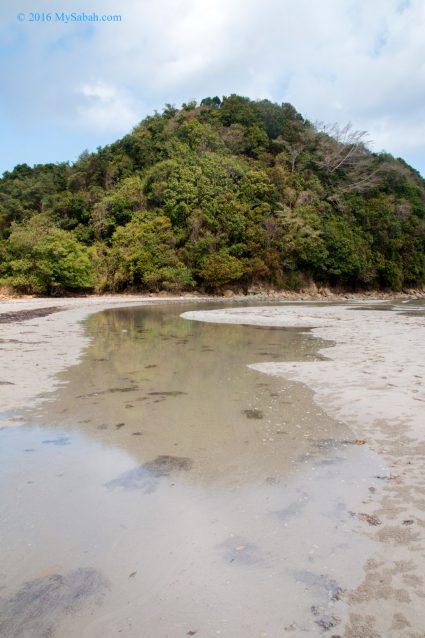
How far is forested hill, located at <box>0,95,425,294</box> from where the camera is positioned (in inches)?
1551

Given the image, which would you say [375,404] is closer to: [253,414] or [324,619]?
[253,414]

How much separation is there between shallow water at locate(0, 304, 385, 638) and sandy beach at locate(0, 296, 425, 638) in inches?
Result: 6.8

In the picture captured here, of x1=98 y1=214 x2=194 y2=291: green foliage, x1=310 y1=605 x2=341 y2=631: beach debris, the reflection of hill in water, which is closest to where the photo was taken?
x1=310 y1=605 x2=341 y2=631: beach debris

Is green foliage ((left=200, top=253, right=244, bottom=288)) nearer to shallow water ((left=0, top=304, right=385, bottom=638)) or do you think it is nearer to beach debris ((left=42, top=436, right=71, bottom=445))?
shallow water ((left=0, top=304, right=385, bottom=638))

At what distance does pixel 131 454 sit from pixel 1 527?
5.81 ft

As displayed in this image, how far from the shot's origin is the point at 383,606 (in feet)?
8.63

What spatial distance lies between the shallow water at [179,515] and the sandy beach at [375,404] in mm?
174

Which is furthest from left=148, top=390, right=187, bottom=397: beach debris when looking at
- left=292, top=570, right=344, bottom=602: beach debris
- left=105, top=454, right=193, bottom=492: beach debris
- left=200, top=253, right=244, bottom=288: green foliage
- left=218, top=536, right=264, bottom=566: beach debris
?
left=200, top=253, right=244, bottom=288: green foliage

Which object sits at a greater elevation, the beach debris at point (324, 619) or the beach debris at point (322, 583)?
the beach debris at point (324, 619)

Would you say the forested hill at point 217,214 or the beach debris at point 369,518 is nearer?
the beach debris at point 369,518

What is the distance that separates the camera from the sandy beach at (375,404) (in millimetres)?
2691

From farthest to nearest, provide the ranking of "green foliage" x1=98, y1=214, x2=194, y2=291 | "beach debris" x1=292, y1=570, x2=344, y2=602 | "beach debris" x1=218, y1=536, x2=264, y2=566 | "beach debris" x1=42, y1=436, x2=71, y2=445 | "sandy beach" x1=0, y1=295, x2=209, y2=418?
"green foliage" x1=98, y1=214, x2=194, y2=291 → "sandy beach" x1=0, y1=295, x2=209, y2=418 → "beach debris" x1=42, y1=436, x2=71, y2=445 → "beach debris" x1=218, y1=536, x2=264, y2=566 → "beach debris" x1=292, y1=570, x2=344, y2=602

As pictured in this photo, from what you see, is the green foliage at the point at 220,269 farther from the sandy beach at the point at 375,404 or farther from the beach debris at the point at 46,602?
the beach debris at the point at 46,602

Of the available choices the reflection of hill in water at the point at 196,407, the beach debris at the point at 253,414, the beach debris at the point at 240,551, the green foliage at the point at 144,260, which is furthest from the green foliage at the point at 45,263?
the beach debris at the point at 240,551
